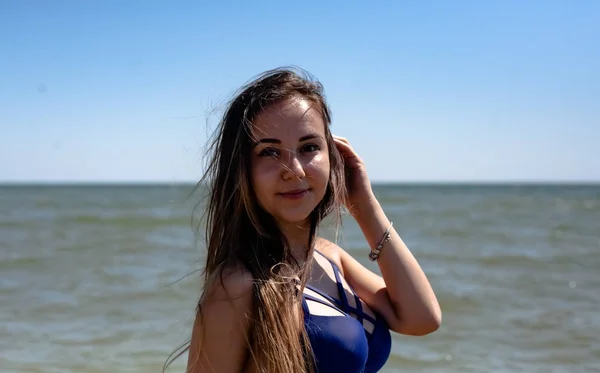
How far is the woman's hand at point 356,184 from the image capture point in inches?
94.9

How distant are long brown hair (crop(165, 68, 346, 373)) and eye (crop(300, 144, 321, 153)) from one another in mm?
110

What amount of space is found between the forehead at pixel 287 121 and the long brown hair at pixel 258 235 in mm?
26

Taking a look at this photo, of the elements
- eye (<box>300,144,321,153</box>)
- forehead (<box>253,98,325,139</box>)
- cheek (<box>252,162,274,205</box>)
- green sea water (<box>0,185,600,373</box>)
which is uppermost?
forehead (<box>253,98,325,139</box>)

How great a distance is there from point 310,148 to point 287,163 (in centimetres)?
12

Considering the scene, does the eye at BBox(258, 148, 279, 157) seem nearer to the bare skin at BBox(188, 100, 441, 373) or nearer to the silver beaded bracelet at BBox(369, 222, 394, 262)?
the bare skin at BBox(188, 100, 441, 373)

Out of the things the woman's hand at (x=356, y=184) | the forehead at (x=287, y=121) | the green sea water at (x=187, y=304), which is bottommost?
the green sea water at (x=187, y=304)

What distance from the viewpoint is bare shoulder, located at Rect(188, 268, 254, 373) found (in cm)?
178

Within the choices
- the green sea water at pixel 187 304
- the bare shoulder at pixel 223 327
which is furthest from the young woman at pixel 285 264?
the green sea water at pixel 187 304

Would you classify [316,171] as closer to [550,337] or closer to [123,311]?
[550,337]

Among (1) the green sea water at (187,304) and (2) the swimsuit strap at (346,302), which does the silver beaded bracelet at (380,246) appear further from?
(1) the green sea water at (187,304)

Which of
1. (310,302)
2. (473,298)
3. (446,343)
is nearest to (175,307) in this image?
(446,343)

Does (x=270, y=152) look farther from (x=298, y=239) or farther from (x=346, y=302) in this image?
(x=346, y=302)

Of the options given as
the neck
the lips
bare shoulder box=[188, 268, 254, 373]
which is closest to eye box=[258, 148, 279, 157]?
the lips

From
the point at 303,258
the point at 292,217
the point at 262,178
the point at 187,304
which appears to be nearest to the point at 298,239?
the point at 303,258
